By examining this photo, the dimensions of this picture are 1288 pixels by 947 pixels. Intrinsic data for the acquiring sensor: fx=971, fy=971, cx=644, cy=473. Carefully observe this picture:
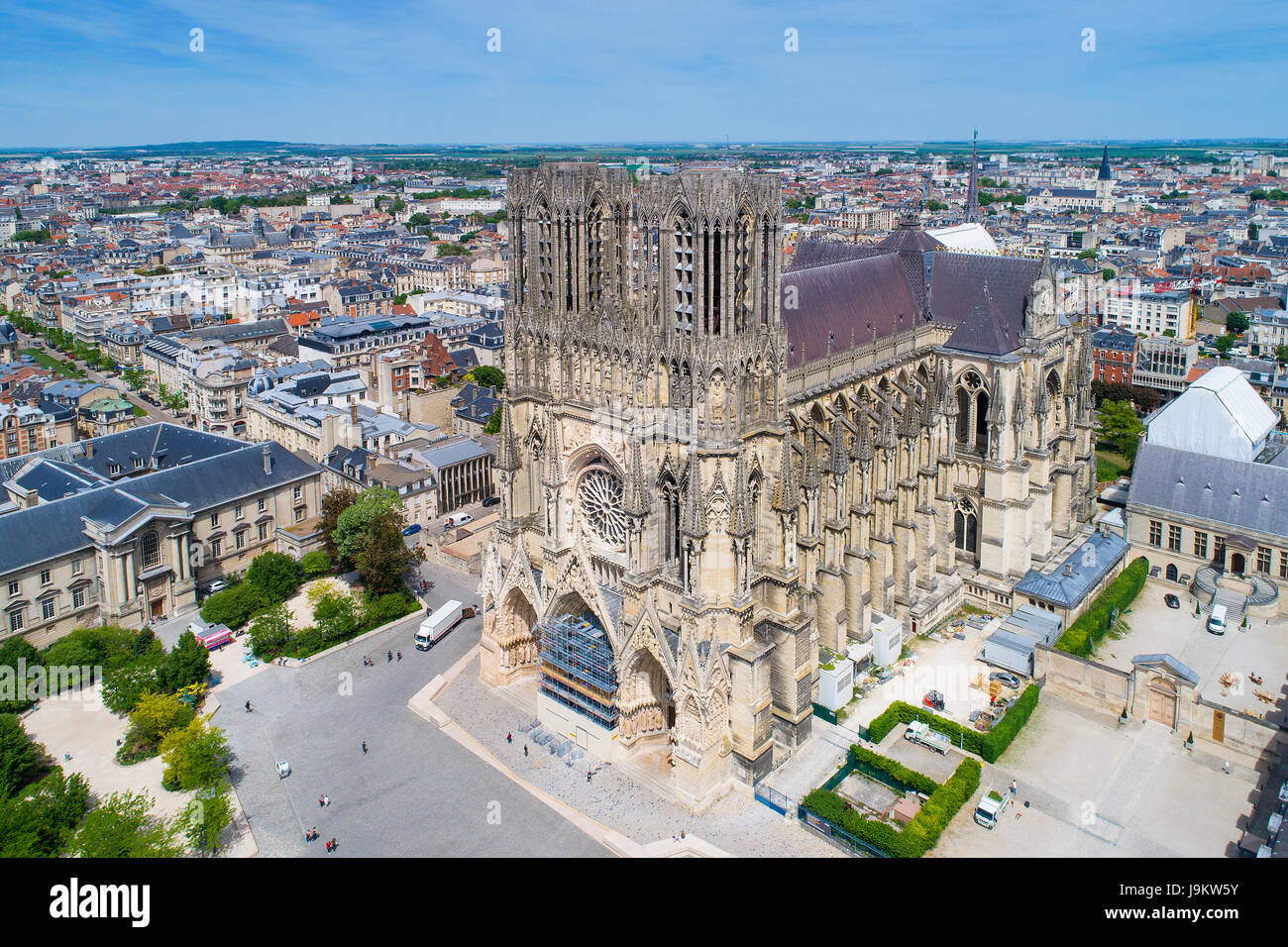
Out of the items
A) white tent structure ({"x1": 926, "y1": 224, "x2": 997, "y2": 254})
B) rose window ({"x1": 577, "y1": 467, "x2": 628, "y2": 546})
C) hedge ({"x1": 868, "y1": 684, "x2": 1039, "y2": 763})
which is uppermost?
white tent structure ({"x1": 926, "y1": 224, "x2": 997, "y2": 254})

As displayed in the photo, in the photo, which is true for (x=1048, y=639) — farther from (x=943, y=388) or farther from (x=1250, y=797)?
(x=943, y=388)

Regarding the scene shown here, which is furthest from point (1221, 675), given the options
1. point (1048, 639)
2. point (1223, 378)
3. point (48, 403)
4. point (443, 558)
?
point (48, 403)

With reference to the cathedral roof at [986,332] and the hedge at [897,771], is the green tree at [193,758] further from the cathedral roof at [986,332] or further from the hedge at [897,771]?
the cathedral roof at [986,332]

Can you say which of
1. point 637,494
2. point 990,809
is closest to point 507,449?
point 637,494

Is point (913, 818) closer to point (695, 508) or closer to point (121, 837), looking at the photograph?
point (695, 508)

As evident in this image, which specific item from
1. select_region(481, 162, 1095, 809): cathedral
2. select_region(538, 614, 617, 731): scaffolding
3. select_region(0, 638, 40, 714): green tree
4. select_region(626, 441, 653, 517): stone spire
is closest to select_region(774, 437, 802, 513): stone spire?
select_region(481, 162, 1095, 809): cathedral

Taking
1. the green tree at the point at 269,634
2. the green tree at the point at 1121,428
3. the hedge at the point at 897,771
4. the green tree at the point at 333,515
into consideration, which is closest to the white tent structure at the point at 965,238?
the green tree at the point at 1121,428

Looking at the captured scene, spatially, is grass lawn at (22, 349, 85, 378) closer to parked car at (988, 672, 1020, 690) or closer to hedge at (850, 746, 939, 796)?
hedge at (850, 746, 939, 796)

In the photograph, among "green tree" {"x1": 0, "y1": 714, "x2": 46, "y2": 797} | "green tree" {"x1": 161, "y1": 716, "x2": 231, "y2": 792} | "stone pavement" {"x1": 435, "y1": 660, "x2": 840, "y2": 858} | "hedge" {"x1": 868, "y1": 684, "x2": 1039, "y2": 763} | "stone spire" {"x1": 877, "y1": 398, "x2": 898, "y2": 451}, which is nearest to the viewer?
"stone pavement" {"x1": 435, "y1": 660, "x2": 840, "y2": 858}
